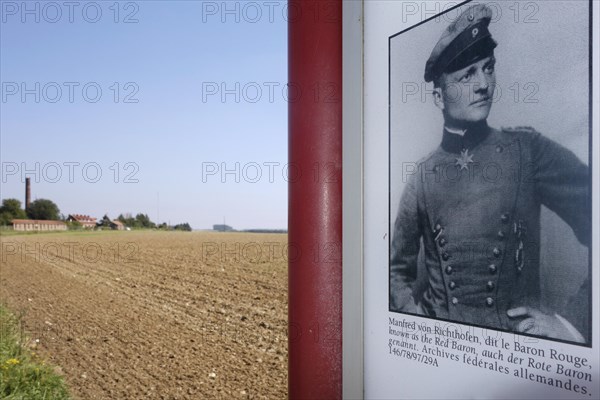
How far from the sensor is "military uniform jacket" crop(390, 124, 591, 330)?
4.49 ft

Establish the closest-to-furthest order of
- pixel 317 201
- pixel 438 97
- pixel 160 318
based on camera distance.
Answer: pixel 438 97, pixel 317 201, pixel 160 318

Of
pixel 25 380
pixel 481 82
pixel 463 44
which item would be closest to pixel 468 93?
pixel 481 82

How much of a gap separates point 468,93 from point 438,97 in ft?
0.40

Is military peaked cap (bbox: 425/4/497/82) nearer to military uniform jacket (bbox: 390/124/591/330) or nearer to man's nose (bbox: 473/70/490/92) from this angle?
man's nose (bbox: 473/70/490/92)

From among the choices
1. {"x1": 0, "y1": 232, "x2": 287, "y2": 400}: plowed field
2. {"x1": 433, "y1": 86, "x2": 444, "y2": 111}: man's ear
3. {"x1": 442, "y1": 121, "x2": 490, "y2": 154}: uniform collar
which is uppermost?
{"x1": 433, "y1": 86, "x2": 444, "y2": 111}: man's ear

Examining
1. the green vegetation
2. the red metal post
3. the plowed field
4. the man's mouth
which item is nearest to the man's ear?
the man's mouth

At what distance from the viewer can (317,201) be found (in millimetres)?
2043

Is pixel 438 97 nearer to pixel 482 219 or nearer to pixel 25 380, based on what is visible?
pixel 482 219

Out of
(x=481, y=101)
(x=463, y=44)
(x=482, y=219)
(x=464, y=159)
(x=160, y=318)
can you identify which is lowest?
(x=160, y=318)

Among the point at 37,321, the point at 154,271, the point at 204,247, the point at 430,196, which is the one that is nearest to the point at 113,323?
the point at 37,321

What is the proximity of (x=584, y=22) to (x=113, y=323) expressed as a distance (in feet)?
29.6

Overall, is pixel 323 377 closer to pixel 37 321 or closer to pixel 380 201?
pixel 380 201

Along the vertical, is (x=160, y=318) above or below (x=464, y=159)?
below

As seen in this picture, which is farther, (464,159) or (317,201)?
(317,201)
